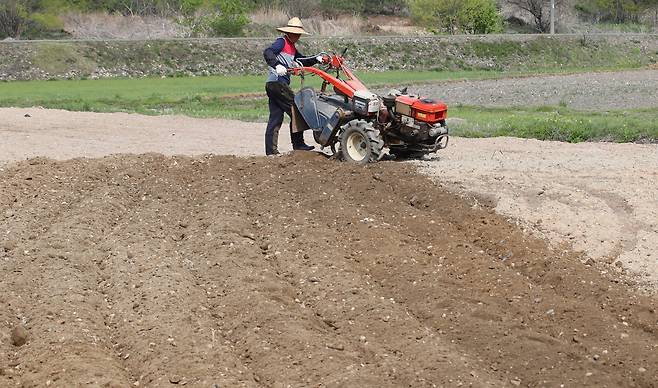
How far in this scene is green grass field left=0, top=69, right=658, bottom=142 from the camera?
20016 millimetres

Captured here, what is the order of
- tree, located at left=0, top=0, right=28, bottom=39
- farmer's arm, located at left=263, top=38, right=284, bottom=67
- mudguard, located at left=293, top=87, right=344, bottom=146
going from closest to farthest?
mudguard, located at left=293, top=87, right=344, bottom=146
farmer's arm, located at left=263, top=38, right=284, bottom=67
tree, located at left=0, top=0, right=28, bottom=39

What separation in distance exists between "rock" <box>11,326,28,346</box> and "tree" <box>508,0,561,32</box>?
71.0 meters

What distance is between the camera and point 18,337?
25.8 ft

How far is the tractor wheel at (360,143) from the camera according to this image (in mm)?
13383

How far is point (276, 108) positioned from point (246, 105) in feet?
55.5

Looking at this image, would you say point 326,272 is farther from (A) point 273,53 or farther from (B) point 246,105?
(B) point 246,105

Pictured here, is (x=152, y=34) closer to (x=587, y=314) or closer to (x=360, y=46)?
(x=360, y=46)

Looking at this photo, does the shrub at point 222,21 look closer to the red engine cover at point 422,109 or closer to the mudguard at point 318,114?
the mudguard at point 318,114

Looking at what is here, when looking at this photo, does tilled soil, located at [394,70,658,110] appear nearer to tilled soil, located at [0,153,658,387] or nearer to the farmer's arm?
the farmer's arm

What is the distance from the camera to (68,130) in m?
20.9

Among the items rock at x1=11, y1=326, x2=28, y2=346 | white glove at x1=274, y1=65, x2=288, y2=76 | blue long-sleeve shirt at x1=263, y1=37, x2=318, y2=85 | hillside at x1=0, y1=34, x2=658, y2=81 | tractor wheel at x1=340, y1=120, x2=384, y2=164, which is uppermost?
blue long-sleeve shirt at x1=263, y1=37, x2=318, y2=85

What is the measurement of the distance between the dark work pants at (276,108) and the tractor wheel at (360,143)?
1261 millimetres

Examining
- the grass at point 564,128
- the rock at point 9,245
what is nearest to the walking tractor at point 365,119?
the rock at point 9,245

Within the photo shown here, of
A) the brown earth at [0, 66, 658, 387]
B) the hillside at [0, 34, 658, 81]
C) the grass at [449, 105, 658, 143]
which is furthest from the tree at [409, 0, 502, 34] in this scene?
the brown earth at [0, 66, 658, 387]
